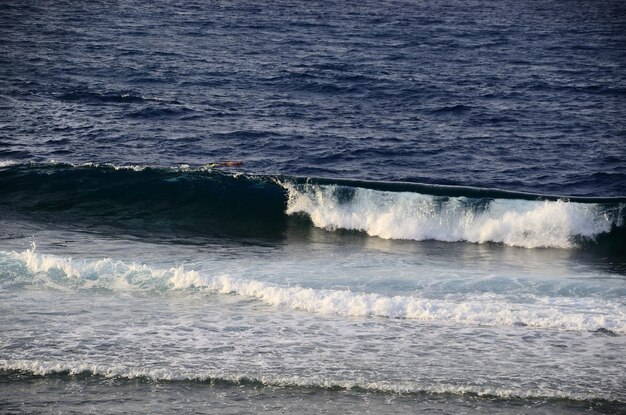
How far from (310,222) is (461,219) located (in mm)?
3876

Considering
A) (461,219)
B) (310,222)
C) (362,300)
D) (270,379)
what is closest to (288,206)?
(310,222)

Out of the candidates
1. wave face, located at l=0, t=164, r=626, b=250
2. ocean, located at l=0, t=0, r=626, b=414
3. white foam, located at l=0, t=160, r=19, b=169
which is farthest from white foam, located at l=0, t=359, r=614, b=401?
white foam, located at l=0, t=160, r=19, b=169

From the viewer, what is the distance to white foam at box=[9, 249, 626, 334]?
51.2 feet

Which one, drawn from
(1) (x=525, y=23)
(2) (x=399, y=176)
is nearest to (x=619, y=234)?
(2) (x=399, y=176)

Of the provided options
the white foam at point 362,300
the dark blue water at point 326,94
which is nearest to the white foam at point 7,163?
the dark blue water at point 326,94

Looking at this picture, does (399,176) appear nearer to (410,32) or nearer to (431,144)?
→ (431,144)

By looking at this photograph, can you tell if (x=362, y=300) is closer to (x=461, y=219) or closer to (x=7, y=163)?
(x=461, y=219)

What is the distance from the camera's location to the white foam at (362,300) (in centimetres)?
1562

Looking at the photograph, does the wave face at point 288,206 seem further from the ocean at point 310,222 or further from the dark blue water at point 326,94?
the dark blue water at point 326,94

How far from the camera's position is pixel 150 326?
594 inches

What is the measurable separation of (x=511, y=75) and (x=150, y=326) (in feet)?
86.5

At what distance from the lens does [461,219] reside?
22.7 meters

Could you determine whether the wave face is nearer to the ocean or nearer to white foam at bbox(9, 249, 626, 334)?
the ocean

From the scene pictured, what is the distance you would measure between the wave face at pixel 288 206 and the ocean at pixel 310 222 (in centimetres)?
7
